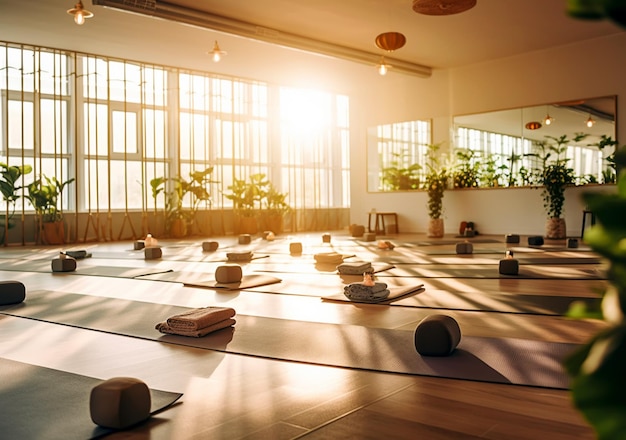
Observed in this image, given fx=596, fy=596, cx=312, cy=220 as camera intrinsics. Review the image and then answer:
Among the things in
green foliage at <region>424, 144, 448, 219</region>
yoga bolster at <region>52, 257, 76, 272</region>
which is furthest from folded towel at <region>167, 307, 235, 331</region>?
green foliage at <region>424, 144, 448, 219</region>

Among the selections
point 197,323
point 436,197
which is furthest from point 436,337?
point 436,197

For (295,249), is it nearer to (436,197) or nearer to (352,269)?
(352,269)

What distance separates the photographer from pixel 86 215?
10.3 metres

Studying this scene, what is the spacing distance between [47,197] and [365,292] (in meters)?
7.22

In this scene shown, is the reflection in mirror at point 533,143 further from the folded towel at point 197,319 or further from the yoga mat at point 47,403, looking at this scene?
the yoga mat at point 47,403

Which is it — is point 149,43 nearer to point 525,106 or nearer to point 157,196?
point 157,196

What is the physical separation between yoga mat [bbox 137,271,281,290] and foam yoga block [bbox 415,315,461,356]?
2175 millimetres

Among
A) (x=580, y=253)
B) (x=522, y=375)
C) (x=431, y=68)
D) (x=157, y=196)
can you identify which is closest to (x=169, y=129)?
(x=157, y=196)

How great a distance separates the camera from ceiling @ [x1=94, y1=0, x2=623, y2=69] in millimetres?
7316

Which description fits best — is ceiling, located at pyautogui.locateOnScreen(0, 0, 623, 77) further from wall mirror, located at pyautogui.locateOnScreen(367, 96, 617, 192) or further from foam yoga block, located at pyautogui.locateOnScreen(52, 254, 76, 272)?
foam yoga block, located at pyautogui.locateOnScreen(52, 254, 76, 272)

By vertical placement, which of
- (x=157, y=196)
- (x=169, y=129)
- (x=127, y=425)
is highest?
(x=169, y=129)

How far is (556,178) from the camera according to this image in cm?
923

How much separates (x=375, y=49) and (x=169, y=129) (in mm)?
4260

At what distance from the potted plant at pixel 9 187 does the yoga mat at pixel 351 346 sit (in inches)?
243
